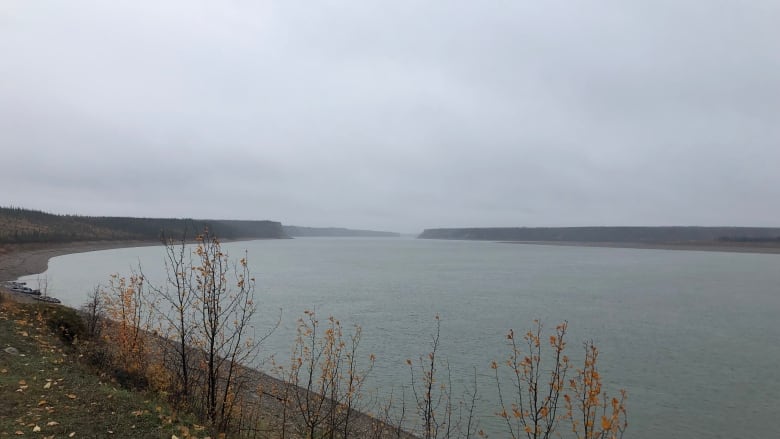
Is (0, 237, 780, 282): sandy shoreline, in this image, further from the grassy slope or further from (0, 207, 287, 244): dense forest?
the grassy slope

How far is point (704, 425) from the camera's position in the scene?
10.9m

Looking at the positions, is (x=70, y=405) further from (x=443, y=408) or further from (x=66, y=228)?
(x=66, y=228)

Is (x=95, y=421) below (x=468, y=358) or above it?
above

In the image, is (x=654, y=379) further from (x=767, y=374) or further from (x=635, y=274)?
(x=635, y=274)

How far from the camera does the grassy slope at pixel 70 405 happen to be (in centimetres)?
561

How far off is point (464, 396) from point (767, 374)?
10.4 meters

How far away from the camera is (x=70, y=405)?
6250 millimetres

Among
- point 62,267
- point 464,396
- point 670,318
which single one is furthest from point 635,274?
point 62,267

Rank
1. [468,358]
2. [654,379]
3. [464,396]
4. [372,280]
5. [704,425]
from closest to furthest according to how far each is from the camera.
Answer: [704,425]
[464,396]
[654,379]
[468,358]
[372,280]

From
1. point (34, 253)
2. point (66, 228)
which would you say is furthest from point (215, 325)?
point (66, 228)

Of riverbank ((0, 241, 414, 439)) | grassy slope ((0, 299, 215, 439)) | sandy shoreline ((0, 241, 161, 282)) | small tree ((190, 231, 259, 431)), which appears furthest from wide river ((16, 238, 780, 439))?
grassy slope ((0, 299, 215, 439))

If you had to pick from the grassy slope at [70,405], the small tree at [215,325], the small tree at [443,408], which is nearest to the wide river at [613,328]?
the small tree at [443,408]

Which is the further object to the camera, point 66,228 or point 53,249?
point 66,228

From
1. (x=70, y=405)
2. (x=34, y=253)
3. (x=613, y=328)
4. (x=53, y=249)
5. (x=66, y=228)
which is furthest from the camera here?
(x=66, y=228)
